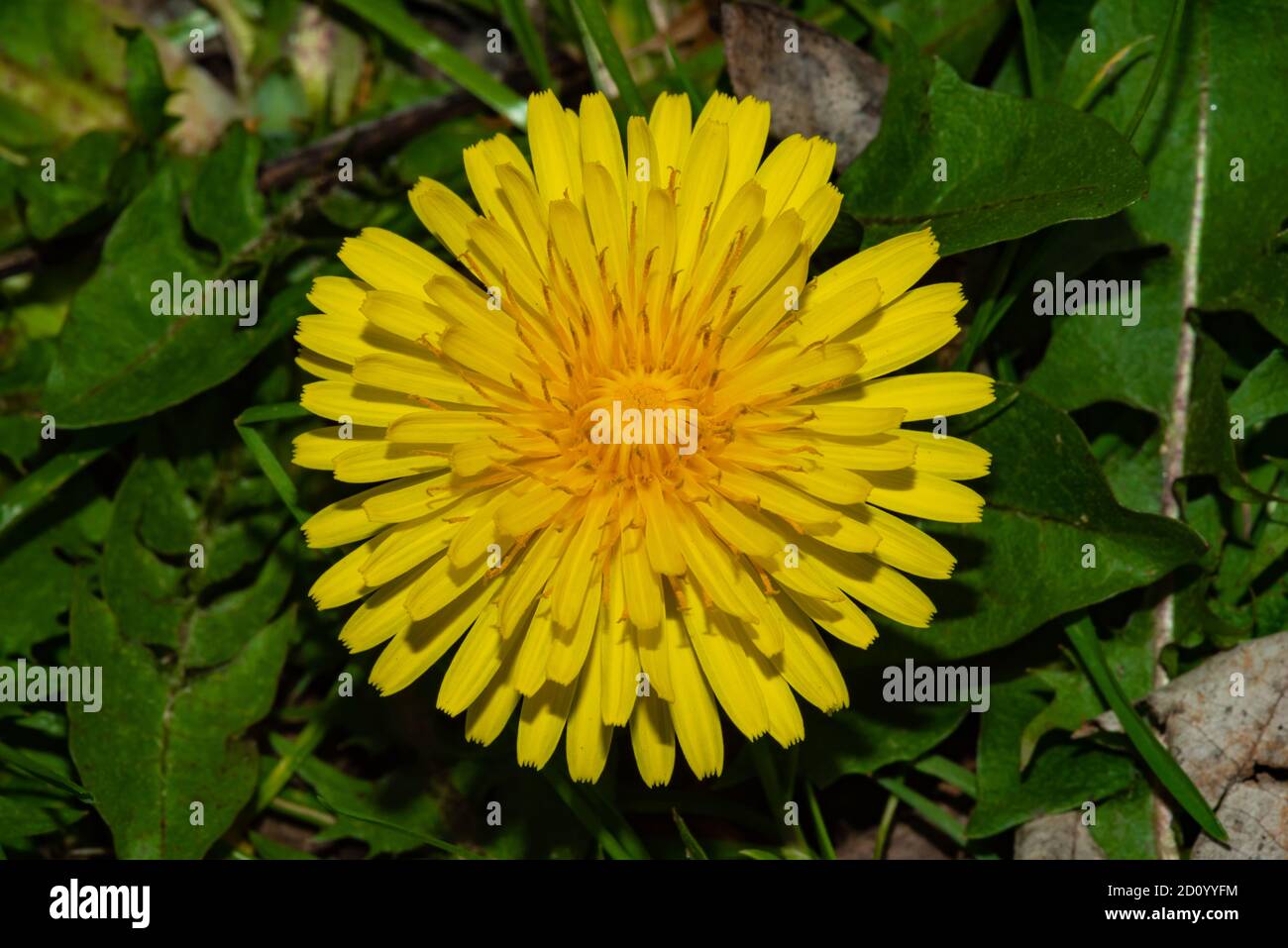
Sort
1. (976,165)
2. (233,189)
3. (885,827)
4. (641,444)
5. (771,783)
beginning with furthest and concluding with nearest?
(233,189), (885,827), (771,783), (976,165), (641,444)

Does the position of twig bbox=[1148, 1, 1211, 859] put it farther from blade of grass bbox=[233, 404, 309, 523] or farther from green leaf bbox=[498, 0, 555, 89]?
blade of grass bbox=[233, 404, 309, 523]

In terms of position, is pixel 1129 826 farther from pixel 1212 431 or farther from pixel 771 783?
pixel 1212 431

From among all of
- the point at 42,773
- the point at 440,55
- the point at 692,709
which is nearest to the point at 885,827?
the point at 692,709

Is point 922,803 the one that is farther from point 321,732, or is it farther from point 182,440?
point 182,440

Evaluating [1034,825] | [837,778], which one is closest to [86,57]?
[837,778]

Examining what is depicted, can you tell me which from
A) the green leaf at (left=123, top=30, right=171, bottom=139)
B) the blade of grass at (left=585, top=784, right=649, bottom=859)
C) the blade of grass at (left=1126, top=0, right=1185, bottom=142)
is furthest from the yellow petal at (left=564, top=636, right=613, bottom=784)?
the green leaf at (left=123, top=30, right=171, bottom=139)

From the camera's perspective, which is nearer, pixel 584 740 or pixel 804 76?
pixel 584 740
